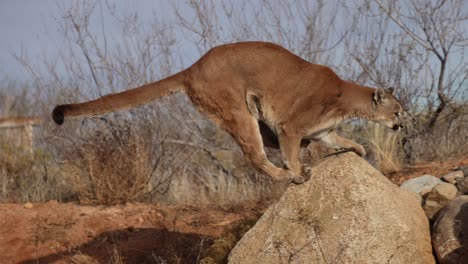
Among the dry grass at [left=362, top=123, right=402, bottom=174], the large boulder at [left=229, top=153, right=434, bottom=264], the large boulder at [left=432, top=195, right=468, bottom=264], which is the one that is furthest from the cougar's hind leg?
the dry grass at [left=362, top=123, right=402, bottom=174]

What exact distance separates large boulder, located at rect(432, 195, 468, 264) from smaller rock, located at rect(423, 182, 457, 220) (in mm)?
512

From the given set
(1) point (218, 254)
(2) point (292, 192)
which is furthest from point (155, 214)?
(2) point (292, 192)

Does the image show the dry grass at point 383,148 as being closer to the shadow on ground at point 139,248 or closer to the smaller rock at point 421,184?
the smaller rock at point 421,184

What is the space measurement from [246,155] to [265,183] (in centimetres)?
393

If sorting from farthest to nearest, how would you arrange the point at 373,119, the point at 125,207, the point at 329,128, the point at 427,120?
the point at 427,120
the point at 125,207
the point at 373,119
the point at 329,128

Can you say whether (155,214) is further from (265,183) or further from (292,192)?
(292,192)

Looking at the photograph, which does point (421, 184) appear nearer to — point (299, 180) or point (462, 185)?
point (462, 185)

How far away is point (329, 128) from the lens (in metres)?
7.04

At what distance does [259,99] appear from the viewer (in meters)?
6.71

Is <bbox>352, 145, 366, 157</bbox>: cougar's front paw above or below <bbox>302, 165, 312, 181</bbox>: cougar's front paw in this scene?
above

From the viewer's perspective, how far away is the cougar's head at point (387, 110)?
24.7 feet

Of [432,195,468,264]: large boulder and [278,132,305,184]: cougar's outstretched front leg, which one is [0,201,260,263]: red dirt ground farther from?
[432,195,468,264]: large boulder

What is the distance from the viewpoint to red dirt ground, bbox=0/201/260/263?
8.02m

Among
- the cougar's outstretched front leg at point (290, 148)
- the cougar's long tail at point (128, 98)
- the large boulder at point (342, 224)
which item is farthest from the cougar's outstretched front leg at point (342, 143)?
the cougar's long tail at point (128, 98)
